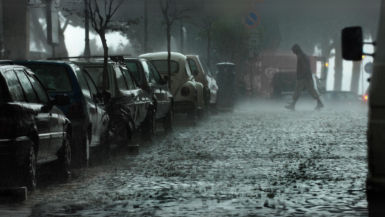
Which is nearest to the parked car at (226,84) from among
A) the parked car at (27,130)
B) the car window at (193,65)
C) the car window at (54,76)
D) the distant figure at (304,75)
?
the distant figure at (304,75)

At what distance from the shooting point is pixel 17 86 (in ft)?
31.6

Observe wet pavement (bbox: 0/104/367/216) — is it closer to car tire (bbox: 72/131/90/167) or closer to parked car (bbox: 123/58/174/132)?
car tire (bbox: 72/131/90/167)

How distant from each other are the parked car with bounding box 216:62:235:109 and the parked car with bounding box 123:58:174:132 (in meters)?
13.9

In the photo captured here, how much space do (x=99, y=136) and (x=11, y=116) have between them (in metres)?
3.96

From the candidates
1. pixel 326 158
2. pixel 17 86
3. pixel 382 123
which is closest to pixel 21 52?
pixel 326 158

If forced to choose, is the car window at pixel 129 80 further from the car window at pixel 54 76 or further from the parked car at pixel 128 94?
the car window at pixel 54 76

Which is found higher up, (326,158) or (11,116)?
(11,116)

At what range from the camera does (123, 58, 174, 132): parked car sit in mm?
17531

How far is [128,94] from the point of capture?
14.9 m

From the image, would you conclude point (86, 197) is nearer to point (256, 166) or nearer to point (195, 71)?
point (256, 166)

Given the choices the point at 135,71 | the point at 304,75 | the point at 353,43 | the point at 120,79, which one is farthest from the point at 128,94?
the point at 304,75

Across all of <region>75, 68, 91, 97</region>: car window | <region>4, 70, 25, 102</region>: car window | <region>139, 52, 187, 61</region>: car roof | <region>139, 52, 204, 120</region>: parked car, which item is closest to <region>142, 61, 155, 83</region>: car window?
<region>139, 52, 204, 120</region>: parked car

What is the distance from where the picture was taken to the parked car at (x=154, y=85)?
57.5 ft

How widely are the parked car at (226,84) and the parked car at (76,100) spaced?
2120cm
